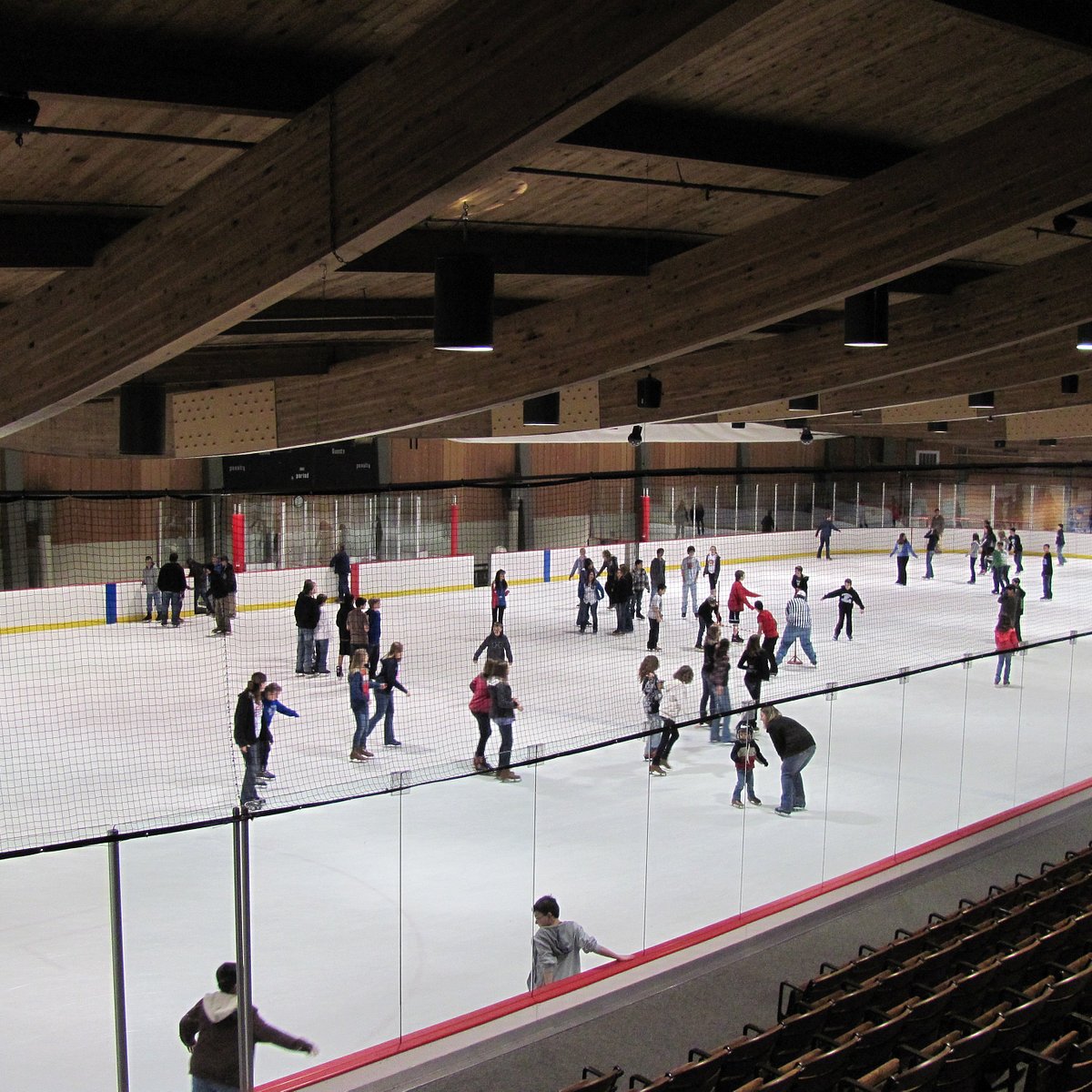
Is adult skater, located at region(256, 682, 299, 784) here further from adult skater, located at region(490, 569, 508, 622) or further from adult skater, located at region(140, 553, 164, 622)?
adult skater, located at region(140, 553, 164, 622)

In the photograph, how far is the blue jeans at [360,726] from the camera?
10.7m

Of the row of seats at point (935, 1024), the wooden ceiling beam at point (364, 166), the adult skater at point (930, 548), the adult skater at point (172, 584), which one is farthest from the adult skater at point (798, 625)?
the wooden ceiling beam at point (364, 166)

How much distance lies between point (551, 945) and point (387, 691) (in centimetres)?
535

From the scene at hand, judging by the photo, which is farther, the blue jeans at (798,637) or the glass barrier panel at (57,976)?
the blue jeans at (798,637)

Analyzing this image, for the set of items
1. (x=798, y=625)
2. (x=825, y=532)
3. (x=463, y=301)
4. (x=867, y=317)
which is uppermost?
(x=867, y=317)

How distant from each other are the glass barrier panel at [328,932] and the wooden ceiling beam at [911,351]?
237 inches

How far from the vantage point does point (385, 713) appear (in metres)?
11.1

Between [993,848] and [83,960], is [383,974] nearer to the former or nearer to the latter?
[83,960]

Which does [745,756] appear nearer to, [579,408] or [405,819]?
[405,819]

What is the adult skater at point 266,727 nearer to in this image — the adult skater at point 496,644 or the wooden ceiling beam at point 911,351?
the adult skater at point 496,644

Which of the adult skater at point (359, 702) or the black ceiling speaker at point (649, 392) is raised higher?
the black ceiling speaker at point (649, 392)

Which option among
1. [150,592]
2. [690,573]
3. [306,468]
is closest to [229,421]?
[150,592]

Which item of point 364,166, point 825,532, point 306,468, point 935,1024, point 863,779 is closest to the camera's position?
point 364,166

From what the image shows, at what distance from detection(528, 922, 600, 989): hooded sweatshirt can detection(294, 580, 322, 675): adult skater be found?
7.83 metres
